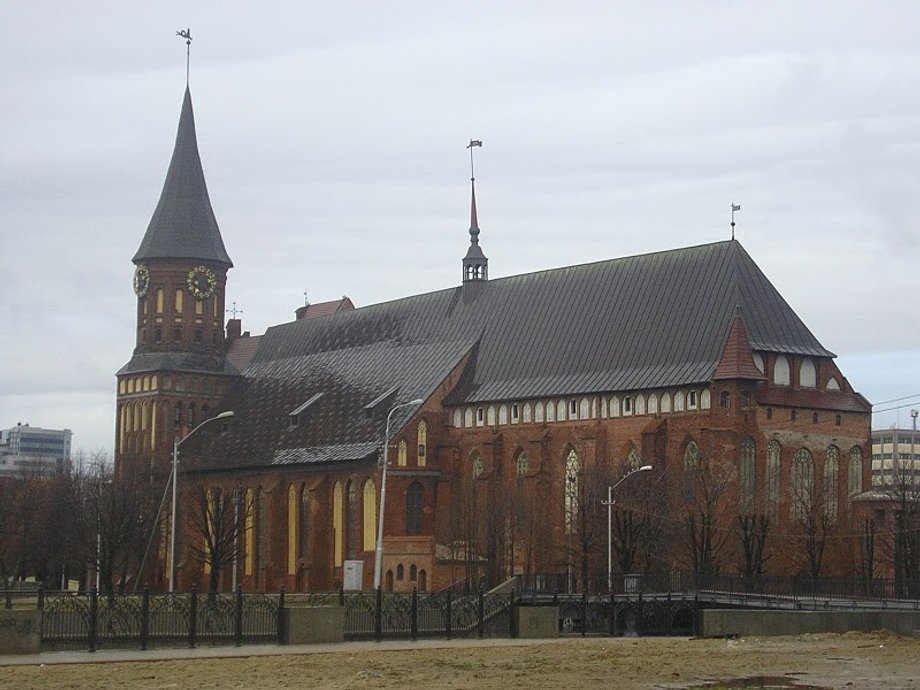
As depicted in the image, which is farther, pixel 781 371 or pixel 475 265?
pixel 475 265

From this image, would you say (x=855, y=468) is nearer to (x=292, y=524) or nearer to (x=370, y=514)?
(x=370, y=514)

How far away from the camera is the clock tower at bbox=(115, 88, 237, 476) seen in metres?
128

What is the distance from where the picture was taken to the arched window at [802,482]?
93875 millimetres

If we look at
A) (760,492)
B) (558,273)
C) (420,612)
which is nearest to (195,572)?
(558,273)

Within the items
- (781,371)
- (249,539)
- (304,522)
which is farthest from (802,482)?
(249,539)

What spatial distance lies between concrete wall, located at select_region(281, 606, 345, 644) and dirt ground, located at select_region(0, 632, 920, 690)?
2051mm

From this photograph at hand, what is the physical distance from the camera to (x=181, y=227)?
12912cm

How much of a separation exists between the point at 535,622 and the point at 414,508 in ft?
168

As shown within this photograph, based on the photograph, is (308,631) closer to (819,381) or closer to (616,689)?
(616,689)

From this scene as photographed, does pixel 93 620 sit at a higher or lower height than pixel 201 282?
lower

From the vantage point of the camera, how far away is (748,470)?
93375 millimetres

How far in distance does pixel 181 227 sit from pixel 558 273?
1319 inches

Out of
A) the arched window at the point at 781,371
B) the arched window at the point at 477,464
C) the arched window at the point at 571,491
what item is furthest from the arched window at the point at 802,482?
the arched window at the point at 477,464

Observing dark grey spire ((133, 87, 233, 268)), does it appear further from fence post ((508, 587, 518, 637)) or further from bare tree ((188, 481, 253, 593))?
fence post ((508, 587, 518, 637))
